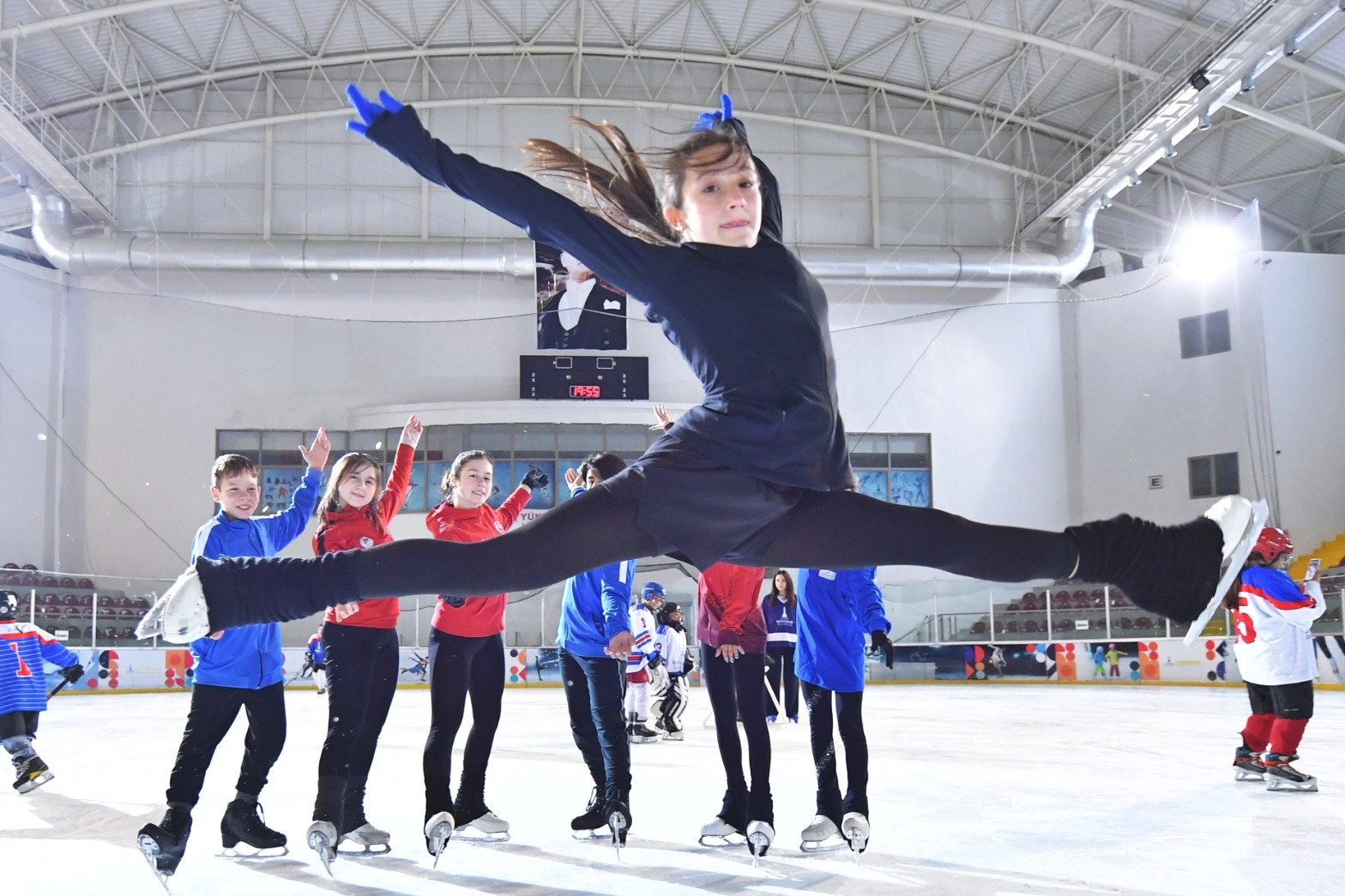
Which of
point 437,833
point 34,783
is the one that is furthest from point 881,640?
point 34,783

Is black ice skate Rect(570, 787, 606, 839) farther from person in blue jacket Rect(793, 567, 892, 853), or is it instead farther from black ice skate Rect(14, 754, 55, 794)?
black ice skate Rect(14, 754, 55, 794)

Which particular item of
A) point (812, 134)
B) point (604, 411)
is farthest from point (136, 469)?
point (812, 134)

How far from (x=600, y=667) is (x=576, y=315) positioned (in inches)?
667

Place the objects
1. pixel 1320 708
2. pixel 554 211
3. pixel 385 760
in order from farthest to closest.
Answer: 1. pixel 1320 708
2. pixel 385 760
3. pixel 554 211

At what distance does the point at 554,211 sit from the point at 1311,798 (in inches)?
176

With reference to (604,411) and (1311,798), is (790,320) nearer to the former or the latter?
(1311,798)

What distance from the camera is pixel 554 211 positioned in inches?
84.6

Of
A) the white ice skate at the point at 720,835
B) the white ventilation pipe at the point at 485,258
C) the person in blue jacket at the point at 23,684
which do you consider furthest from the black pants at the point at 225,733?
the white ventilation pipe at the point at 485,258

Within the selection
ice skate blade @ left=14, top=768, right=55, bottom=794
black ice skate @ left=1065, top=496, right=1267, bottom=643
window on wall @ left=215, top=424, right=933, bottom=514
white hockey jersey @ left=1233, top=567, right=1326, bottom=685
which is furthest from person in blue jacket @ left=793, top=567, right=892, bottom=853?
window on wall @ left=215, top=424, right=933, bottom=514

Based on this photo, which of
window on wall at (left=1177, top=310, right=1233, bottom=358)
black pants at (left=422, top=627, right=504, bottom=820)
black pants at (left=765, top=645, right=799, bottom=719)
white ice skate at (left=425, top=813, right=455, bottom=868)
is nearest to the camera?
white ice skate at (left=425, top=813, right=455, bottom=868)

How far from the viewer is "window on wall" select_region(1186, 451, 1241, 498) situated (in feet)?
68.3

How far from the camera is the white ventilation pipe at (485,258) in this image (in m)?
20.6

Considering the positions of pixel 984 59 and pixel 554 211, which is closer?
pixel 554 211

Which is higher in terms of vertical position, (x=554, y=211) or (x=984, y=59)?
(x=984, y=59)
